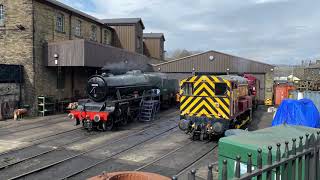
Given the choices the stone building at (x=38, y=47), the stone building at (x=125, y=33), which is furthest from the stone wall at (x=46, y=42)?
the stone building at (x=125, y=33)

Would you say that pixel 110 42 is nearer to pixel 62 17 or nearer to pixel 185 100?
pixel 62 17

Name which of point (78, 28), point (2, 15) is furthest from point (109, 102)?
point (78, 28)

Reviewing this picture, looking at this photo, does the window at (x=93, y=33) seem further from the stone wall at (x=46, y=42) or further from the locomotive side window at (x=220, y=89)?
the locomotive side window at (x=220, y=89)

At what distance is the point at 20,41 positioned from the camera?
22750 mm

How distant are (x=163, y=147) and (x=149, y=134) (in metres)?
2.91

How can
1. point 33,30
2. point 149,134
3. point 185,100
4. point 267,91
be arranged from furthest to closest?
point 267,91 < point 33,30 < point 149,134 < point 185,100

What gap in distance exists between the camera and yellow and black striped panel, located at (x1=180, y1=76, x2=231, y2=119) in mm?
13320

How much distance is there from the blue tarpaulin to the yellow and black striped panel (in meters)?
2.90

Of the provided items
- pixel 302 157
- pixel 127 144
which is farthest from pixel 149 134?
pixel 302 157

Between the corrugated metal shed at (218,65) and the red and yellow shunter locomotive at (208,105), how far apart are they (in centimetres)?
1894

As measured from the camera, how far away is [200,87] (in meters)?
13.9

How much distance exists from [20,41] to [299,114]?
19.1 meters

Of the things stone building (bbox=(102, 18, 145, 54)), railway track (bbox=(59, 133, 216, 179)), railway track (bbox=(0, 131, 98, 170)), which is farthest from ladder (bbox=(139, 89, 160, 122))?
stone building (bbox=(102, 18, 145, 54))

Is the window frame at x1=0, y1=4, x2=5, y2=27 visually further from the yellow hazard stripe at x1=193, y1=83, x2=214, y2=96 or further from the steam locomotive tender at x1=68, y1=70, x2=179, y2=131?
the yellow hazard stripe at x1=193, y1=83, x2=214, y2=96
